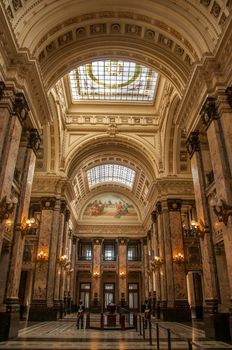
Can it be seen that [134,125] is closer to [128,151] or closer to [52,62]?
[128,151]

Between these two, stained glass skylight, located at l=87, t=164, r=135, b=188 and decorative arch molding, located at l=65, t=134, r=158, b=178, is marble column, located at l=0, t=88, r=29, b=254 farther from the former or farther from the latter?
stained glass skylight, located at l=87, t=164, r=135, b=188

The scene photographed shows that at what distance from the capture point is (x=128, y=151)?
2188 centimetres

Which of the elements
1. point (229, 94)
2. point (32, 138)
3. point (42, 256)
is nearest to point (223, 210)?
point (229, 94)

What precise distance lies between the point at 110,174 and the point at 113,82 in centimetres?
1246

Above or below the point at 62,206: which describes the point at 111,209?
above

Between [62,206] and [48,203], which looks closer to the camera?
[48,203]

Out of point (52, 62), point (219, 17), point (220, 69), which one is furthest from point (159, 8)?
point (52, 62)

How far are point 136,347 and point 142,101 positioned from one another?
16.2m

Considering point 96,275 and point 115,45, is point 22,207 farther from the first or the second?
point 96,275

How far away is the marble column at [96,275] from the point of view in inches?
Answer: 1089

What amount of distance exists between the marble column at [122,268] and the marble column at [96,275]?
199cm

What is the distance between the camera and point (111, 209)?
31.3 m

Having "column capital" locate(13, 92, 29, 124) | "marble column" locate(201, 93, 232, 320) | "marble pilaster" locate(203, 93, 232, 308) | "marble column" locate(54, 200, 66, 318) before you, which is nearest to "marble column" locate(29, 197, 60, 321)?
"marble column" locate(54, 200, 66, 318)

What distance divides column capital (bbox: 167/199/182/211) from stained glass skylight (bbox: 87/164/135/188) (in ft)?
32.1
